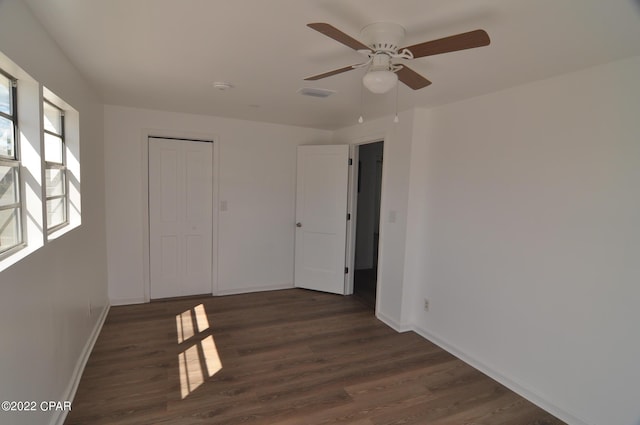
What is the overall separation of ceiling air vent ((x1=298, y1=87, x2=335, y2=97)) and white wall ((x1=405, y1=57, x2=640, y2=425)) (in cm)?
98

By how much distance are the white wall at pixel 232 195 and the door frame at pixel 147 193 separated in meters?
0.02

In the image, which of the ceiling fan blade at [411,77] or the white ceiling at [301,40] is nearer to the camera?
the white ceiling at [301,40]

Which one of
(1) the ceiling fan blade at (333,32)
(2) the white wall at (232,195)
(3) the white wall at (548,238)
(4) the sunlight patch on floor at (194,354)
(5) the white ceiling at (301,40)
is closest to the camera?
(1) the ceiling fan blade at (333,32)

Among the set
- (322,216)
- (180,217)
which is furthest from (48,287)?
(322,216)

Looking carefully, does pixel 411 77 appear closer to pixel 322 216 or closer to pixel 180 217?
pixel 322 216

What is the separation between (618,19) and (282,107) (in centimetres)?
265

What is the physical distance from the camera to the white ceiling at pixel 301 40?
150 centimetres

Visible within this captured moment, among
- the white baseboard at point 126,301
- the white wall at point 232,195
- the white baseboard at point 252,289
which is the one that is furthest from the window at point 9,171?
the white baseboard at point 252,289

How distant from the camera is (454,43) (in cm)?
143

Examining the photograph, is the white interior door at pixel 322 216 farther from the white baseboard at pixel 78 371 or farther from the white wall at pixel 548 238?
the white baseboard at pixel 78 371

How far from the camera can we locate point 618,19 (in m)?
1.50

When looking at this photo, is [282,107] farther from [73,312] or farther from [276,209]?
[73,312]

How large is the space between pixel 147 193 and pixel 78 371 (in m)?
2.01

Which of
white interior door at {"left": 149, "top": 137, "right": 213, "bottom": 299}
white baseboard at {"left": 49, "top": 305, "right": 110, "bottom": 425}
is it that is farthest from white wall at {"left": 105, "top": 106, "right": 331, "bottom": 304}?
white baseboard at {"left": 49, "top": 305, "right": 110, "bottom": 425}
